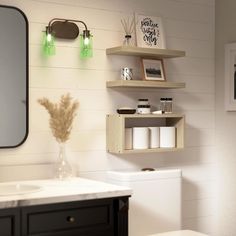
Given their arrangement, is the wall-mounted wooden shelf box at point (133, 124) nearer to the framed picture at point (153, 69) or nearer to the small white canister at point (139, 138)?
the small white canister at point (139, 138)

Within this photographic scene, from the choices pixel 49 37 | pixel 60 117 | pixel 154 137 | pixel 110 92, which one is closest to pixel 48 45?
pixel 49 37

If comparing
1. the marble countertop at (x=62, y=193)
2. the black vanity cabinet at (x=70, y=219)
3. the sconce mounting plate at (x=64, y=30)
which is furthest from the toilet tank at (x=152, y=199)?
the sconce mounting plate at (x=64, y=30)

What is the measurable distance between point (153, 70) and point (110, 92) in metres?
0.36

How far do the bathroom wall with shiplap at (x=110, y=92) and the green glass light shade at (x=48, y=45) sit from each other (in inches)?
1.4

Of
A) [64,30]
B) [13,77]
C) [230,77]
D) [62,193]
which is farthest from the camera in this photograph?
[230,77]

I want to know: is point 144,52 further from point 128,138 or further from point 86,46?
point 128,138

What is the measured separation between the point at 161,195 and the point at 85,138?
2.18 feet

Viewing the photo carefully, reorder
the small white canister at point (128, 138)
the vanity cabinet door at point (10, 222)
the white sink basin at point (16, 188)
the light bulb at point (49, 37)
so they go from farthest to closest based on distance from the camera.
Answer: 1. the small white canister at point (128, 138)
2. the light bulb at point (49, 37)
3. the white sink basin at point (16, 188)
4. the vanity cabinet door at point (10, 222)

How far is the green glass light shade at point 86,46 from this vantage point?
3.22 m

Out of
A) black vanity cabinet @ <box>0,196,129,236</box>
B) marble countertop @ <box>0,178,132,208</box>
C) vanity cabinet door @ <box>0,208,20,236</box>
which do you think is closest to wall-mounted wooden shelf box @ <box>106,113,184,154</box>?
marble countertop @ <box>0,178,132,208</box>

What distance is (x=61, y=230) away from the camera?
2557mm

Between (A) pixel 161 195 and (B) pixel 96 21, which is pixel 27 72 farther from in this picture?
(A) pixel 161 195

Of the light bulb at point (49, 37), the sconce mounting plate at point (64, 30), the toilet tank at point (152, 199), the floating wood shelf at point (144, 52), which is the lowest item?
the toilet tank at point (152, 199)

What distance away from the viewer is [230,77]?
383 cm
